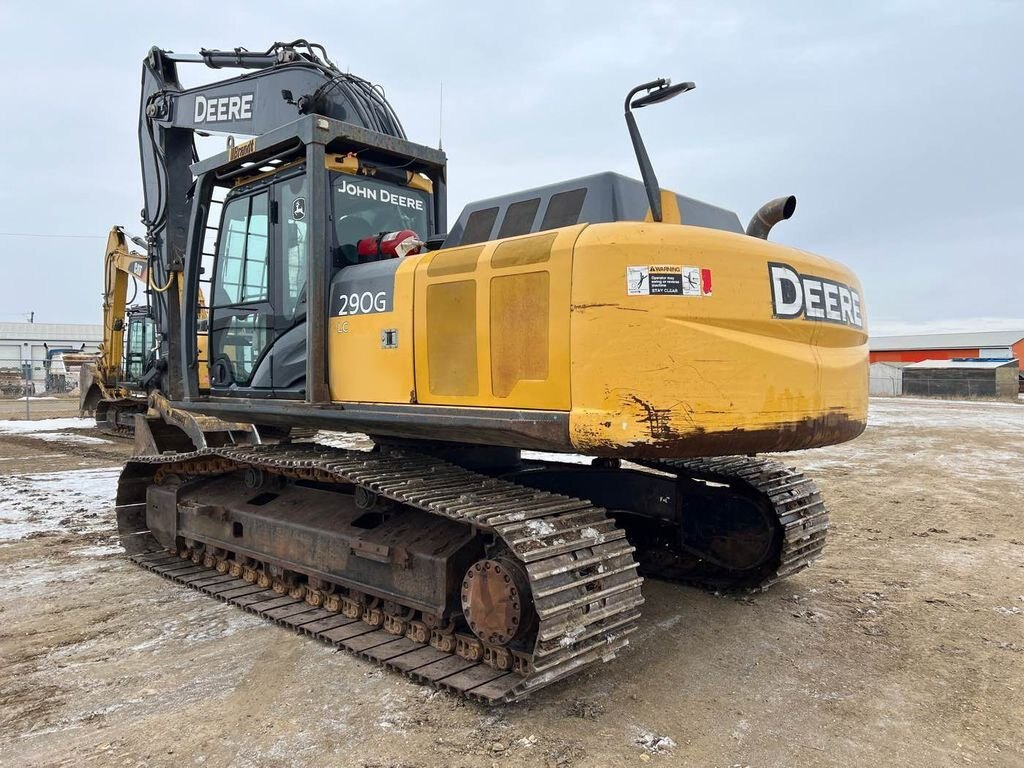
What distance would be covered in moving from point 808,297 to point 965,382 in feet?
130

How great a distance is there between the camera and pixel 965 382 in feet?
123

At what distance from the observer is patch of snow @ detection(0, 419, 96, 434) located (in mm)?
18059

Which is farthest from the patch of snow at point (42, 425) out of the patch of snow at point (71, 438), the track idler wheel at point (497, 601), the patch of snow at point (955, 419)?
the patch of snow at point (955, 419)

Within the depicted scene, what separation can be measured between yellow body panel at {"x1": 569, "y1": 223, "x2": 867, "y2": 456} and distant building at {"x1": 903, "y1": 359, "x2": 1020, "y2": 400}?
39563 millimetres

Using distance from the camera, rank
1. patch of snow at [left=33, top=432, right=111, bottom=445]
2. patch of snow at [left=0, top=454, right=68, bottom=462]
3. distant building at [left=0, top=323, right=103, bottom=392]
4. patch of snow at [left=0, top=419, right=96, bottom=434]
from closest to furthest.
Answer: patch of snow at [left=0, top=454, right=68, bottom=462]
patch of snow at [left=33, top=432, right=111, bottom=445]
patch of snow at [left=0, top=419, right=96, bottom=434]
distant building at [left=0, top=323, right=103, bottom=392]

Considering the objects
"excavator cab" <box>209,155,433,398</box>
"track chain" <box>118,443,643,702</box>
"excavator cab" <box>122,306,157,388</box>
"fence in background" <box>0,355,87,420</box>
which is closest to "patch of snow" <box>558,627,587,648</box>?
"track chain" <box>118,443,643,702</box>

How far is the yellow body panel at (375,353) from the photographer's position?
14.0 ft

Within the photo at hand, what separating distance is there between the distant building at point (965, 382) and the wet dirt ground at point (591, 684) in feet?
117

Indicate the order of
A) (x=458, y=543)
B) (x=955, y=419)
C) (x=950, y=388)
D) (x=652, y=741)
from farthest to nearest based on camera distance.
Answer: (x=950, y=388)
(x=955, y=419)
(x=458, y=543)
(x=652, y=741)

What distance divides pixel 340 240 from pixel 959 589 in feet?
16.6

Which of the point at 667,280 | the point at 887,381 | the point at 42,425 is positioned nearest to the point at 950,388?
the point at 887,381

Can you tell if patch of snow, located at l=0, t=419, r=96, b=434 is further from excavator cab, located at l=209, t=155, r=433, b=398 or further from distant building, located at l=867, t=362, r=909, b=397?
distant building, located at l=867, t=362, r=909, b=397

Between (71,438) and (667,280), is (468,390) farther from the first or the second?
(71,438)

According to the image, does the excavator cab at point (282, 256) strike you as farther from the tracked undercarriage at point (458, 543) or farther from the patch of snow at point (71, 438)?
the patch of snow at point (71, 438)
